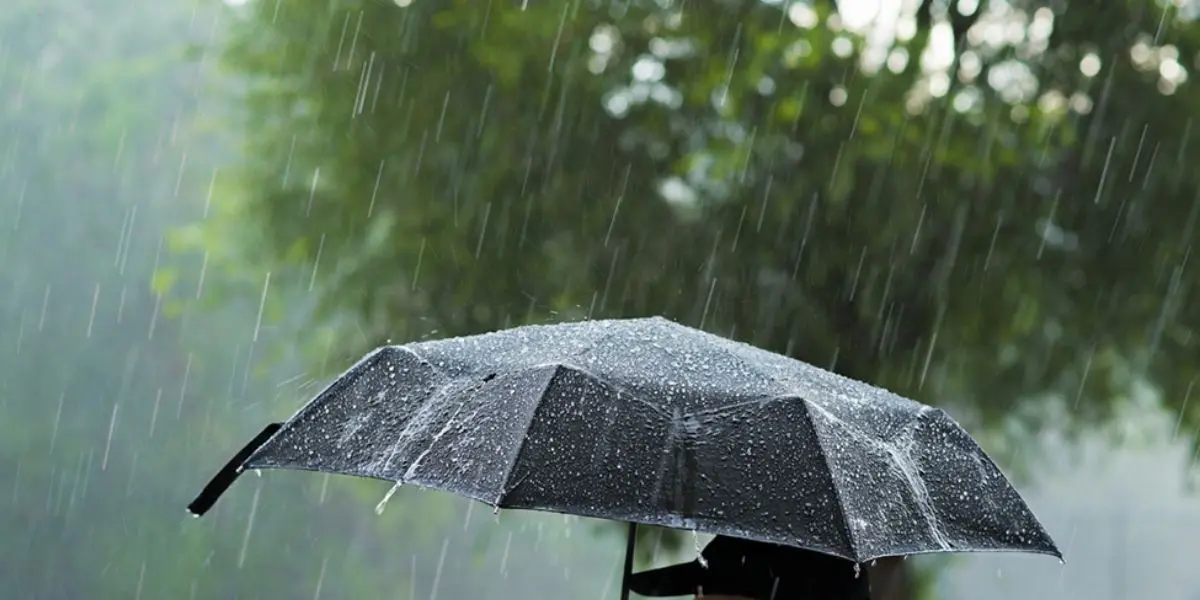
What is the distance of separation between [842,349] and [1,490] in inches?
1282

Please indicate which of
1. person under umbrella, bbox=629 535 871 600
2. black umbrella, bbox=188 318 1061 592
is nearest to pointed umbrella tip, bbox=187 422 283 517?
black umbrella, bbox=188 318 1061 592

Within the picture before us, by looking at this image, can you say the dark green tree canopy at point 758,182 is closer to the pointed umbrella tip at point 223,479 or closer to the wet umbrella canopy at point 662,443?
the wet umbrella canopy at point 662,443

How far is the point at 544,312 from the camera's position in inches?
356

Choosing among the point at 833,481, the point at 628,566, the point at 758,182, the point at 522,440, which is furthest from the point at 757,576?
the point at 758,182

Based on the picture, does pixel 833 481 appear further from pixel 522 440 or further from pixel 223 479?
pixel 223 479

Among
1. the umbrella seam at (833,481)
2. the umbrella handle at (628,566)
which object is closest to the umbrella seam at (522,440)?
the umbrella seam at (833,481)

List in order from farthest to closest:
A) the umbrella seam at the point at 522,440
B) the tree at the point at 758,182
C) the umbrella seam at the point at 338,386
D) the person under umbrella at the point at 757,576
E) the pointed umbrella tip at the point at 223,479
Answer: the tree at the point at 758,182 → the person under umbrella at the point at 757,576 → the pointed umbrella tip at the point at 223,479 → the umbrella seam at the point at 338,386 → the umbrella seam at the point at 522,440

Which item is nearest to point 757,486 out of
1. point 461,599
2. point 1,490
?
point 1,490

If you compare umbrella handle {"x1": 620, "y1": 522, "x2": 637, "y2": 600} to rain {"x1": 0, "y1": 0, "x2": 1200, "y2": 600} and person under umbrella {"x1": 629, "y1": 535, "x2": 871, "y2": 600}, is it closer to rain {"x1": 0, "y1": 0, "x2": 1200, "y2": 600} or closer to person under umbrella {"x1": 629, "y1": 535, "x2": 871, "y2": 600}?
person under umbrella {"x1": 629, "y1": 535, "x2": 871, "y2": 600}

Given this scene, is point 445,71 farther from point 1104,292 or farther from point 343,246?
point 1104,292

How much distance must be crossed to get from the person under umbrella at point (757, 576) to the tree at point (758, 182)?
14.0 feet

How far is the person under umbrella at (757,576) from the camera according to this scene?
394cm

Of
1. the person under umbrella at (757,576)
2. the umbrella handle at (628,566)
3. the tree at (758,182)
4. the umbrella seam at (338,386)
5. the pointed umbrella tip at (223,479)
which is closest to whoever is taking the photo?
the umbrella seam at (338,386)

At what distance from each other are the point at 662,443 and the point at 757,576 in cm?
136
